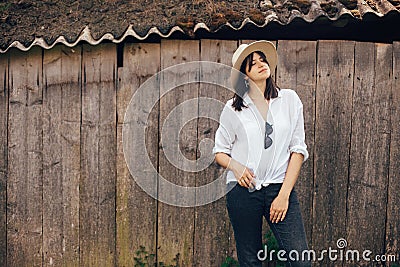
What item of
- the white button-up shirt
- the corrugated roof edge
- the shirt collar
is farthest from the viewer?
the corrugated roof edge

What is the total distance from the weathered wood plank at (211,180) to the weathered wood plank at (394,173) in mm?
1352

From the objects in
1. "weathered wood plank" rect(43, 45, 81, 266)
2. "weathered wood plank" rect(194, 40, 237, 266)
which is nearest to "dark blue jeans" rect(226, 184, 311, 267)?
"weathered wood plank" rect(194, 40, 237, 266)

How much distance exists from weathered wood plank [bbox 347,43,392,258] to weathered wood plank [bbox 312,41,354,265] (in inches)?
2.4

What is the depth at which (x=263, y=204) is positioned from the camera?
4621 millimetres

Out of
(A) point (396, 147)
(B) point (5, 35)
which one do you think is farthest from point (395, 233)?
(B) point (5, 35)

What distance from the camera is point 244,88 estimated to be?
4875 mm

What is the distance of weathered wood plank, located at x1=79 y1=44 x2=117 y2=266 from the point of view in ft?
19.4

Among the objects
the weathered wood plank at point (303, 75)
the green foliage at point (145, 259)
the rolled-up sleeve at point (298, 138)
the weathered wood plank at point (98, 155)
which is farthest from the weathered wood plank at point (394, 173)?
the weathered wood plank at point (98, 155)

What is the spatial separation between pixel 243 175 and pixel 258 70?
75 cm

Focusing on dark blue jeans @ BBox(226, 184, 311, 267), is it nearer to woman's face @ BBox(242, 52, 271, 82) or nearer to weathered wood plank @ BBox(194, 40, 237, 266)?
woman's face @ BBox(242, 52, 271, 82)

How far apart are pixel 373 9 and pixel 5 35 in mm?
3241

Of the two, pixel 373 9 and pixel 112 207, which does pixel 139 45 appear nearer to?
pixel 112 207

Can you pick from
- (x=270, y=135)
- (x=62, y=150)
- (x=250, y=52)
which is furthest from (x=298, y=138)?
(x=62, y=150)

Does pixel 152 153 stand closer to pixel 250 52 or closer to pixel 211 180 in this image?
pixel 211 180
